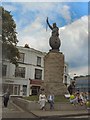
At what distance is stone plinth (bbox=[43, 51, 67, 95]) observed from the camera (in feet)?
86.0

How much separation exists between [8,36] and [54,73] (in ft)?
39.9

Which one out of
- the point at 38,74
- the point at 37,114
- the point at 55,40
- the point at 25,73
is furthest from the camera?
the point at 38,74

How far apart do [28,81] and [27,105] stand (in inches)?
1188

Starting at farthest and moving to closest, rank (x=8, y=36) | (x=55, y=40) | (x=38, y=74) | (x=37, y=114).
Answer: (x=38, y=74) → (x=8, y=36) → (x=55, y=40) → (x=37, y=114)

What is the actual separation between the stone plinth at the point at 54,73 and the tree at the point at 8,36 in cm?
974

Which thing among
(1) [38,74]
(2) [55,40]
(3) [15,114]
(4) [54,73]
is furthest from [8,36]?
(3) [15,114]

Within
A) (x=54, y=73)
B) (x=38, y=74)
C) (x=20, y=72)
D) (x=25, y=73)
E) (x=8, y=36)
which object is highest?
(x=8, y=36)

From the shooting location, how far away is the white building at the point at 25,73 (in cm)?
4903

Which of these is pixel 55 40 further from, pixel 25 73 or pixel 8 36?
pixel 25 73

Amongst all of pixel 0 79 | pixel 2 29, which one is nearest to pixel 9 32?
pixel 2 29

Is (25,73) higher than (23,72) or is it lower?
lower

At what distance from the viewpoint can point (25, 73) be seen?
51469mm

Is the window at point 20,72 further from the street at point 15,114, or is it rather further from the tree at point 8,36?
the street at point 15,114

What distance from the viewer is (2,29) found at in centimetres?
3544
